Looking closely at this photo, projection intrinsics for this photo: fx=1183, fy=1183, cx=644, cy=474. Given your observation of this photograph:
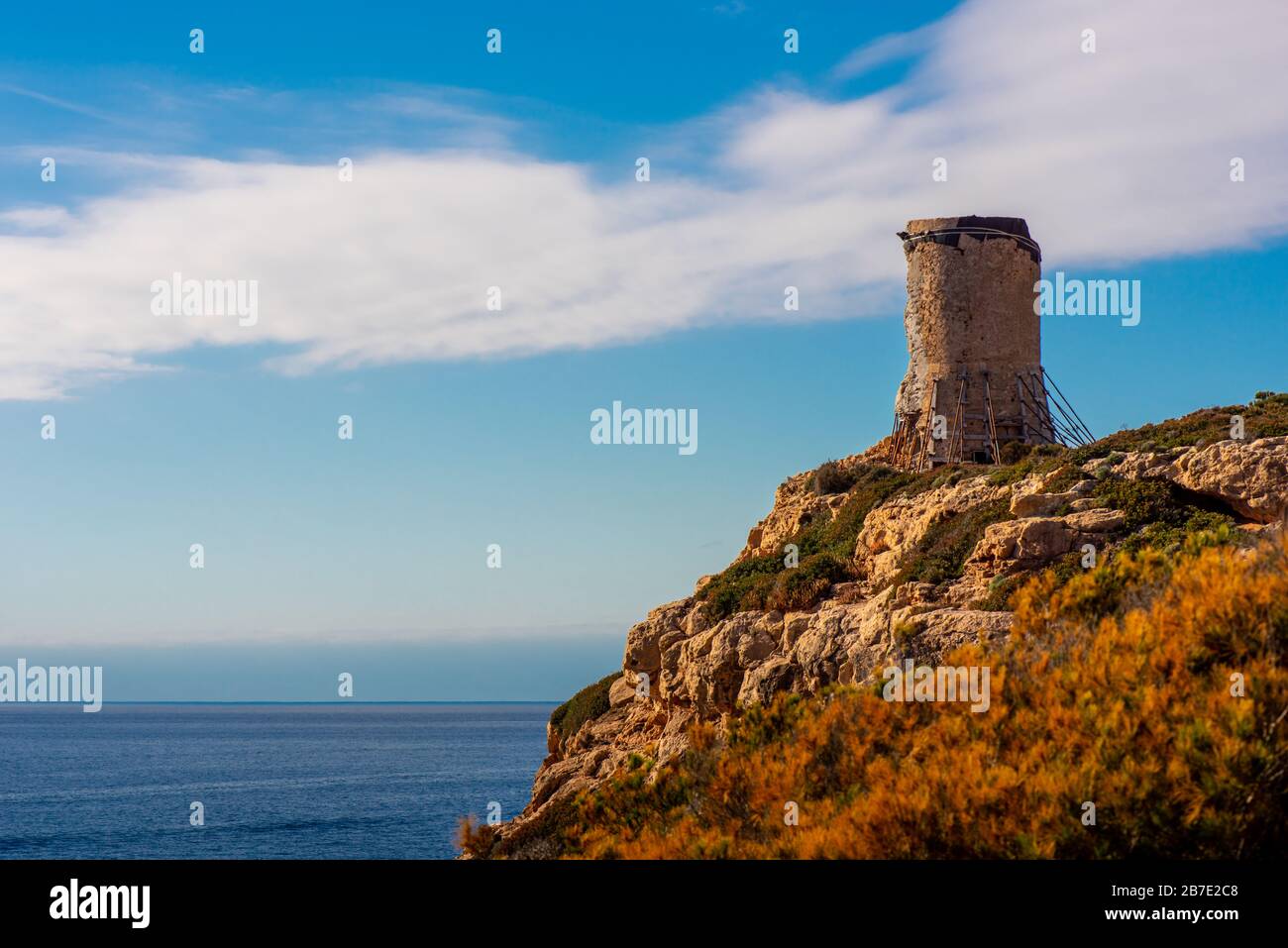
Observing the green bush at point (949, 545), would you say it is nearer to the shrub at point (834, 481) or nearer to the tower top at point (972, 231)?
the shrub at point (834, 481)

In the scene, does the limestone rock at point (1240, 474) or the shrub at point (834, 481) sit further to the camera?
the shrub at point (834, 481)

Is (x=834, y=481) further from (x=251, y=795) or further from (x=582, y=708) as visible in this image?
(x=251, y=795)

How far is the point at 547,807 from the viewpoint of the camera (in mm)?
21188

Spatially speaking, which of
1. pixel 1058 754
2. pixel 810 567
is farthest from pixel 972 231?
pixel 1058 754

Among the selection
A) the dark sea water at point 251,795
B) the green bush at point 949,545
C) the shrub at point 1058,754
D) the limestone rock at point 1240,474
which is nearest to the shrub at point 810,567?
the green bush at point 949,545

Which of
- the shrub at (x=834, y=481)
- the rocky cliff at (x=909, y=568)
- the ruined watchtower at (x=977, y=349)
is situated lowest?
the rocky cliff at (x=909, y=568)

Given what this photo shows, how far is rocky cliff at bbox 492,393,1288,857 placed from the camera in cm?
1609

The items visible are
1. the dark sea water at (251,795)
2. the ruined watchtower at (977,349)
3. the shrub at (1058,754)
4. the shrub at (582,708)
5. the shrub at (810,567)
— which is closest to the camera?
the shrub at (1058,754)

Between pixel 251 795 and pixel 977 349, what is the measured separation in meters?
62.0

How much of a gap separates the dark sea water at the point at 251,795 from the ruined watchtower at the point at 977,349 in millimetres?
23167

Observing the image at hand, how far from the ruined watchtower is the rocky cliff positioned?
4506 mm

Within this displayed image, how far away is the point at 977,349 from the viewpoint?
2959 cm

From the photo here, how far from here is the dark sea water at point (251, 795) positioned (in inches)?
2138

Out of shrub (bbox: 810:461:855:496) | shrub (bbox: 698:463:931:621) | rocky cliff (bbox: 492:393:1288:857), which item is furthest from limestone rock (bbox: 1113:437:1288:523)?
shrub (bbox: 810:461:855:496)
